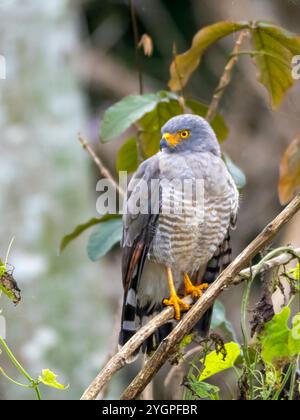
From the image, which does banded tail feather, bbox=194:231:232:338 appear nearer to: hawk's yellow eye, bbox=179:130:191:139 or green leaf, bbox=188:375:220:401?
hawk's yellow eye, bbox=179:130:191:139

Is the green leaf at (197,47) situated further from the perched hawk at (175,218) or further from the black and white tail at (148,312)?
the black and white tail at (148,312)

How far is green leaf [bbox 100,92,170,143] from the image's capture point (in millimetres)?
2289

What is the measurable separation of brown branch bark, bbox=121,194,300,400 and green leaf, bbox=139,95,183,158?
2.98 ft

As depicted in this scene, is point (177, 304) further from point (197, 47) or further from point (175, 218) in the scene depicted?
point (197, 47)

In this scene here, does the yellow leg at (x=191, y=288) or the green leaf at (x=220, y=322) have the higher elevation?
the yellow leg at (x=191, y=288)

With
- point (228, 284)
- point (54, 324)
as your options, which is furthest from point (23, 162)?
point (228, 284)

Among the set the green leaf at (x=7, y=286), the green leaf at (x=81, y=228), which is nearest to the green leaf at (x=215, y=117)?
the green leaf at (x=81, y=228)

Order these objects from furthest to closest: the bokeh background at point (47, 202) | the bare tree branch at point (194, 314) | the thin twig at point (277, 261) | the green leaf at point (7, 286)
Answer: the bokeh background at point (47, 202)
the thin twig at point (277, 261)
the bare tree branch at point (194, 314)
the green leaf at point (7, 286)

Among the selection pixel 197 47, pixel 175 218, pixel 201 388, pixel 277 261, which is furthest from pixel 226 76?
pixel 201 388

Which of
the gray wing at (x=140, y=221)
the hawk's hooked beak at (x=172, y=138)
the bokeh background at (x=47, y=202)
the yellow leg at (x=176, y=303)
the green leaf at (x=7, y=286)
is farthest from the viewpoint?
the bokeh background at (x=47, y=202)

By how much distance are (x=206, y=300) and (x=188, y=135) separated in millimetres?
957

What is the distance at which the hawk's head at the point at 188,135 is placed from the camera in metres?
2.46
